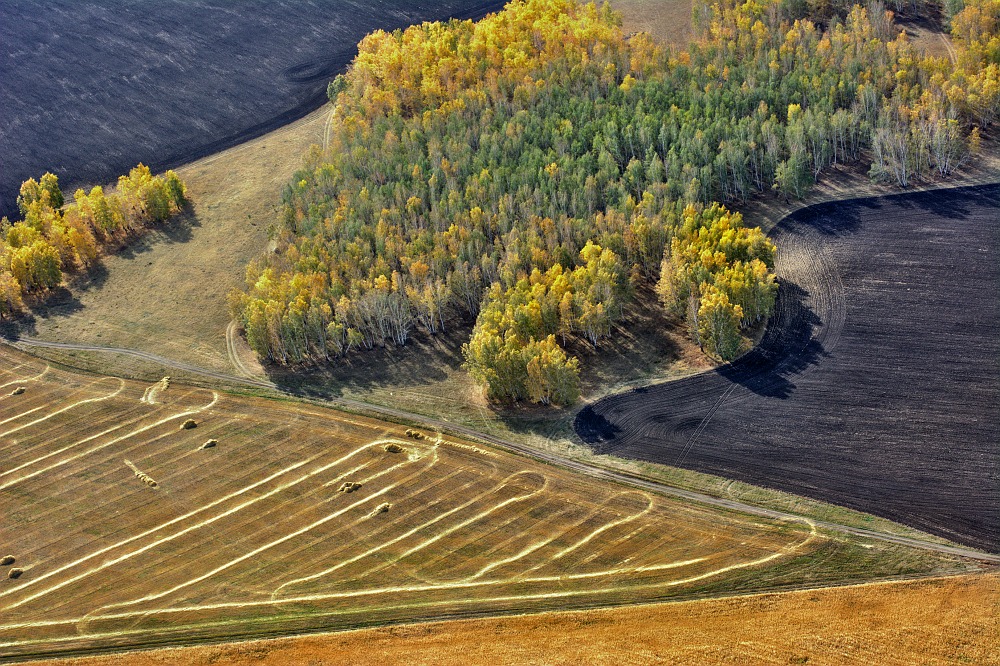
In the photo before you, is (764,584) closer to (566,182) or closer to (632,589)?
(632,589)

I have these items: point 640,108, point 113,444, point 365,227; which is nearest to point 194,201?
point 365,227

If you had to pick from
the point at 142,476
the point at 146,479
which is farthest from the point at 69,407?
the point at 146,479

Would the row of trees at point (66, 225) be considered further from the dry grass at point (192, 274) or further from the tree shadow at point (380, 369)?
the tree shadow at point (380, 369)

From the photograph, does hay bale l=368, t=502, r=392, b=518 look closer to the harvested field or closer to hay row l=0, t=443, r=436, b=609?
the harvested field

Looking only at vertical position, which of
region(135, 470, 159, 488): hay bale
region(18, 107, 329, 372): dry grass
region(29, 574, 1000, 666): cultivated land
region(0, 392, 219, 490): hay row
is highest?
region(18, 107, 329, 372): dry grass

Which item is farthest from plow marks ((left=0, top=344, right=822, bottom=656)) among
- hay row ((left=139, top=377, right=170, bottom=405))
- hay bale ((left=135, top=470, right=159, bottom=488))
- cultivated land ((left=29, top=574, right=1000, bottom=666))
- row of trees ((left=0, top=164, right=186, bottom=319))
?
row of trees ((left=0, top=164, right=186, bottom=319))

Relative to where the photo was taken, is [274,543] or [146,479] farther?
[146,479]

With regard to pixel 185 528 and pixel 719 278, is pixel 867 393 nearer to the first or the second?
pixel 719 278
